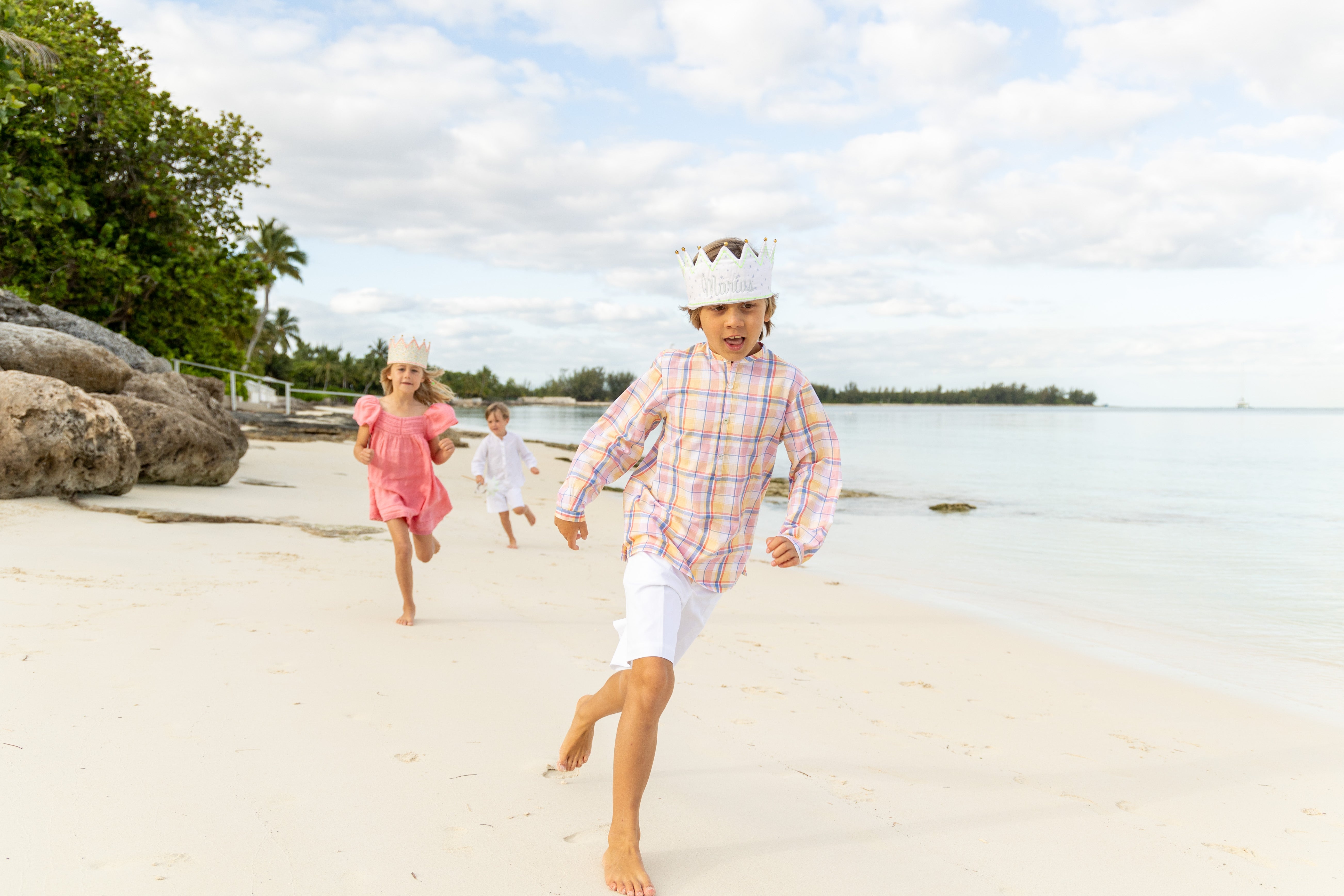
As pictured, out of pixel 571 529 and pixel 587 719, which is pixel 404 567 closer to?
pixel 587 719

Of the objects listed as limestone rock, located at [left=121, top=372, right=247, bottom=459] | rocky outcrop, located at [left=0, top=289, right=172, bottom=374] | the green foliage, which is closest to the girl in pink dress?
limestone rock, located at [left=121, top=372, right=247, bottom=459]

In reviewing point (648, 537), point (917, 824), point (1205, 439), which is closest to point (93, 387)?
point (648, 537)

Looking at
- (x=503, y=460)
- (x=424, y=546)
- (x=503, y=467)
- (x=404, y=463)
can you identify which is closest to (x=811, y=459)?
(x=404, y=463)

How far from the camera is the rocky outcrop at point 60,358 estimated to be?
9.15 metres

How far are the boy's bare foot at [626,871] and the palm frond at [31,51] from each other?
49.6ft

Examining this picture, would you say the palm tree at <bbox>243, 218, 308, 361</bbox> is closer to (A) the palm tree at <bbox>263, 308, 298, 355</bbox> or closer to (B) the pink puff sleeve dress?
(A) the palm tree at <bbox>263, 308, 298, 355</bbox>

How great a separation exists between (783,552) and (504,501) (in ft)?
24.0

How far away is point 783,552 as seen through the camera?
2719 millimetres

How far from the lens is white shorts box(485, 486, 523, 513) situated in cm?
962

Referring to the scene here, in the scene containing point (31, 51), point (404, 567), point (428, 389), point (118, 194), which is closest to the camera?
point (404, 567)

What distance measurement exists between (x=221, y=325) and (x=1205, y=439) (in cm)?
5614

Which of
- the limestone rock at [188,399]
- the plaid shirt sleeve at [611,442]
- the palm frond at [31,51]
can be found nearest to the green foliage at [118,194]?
the palm frond at [31,51]

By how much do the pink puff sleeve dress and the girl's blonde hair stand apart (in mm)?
148

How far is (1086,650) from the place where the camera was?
6.54 metres
